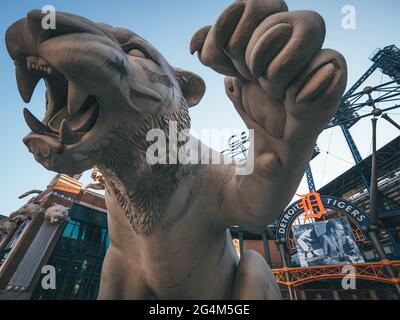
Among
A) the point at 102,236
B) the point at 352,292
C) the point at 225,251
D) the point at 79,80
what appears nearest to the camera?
the point at 79,80

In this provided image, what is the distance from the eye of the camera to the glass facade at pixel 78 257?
415 inches

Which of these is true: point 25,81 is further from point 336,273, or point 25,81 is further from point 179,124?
point 336,273

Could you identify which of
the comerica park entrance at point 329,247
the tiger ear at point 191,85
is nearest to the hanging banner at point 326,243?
the comerica park entrance at point 329,247

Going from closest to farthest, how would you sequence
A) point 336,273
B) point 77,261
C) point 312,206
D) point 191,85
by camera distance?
point 191,85 < point 336,273 < point 312,206 < point 77,261

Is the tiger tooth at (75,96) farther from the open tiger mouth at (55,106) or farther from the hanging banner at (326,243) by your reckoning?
the hanging banner at (326,243)

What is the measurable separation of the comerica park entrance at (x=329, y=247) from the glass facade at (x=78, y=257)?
368 inches

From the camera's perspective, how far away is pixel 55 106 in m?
0.79

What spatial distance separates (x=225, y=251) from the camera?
4.20 ft

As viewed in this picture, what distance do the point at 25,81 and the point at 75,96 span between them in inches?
10.0

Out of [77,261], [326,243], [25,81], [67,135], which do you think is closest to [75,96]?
[67,135]
